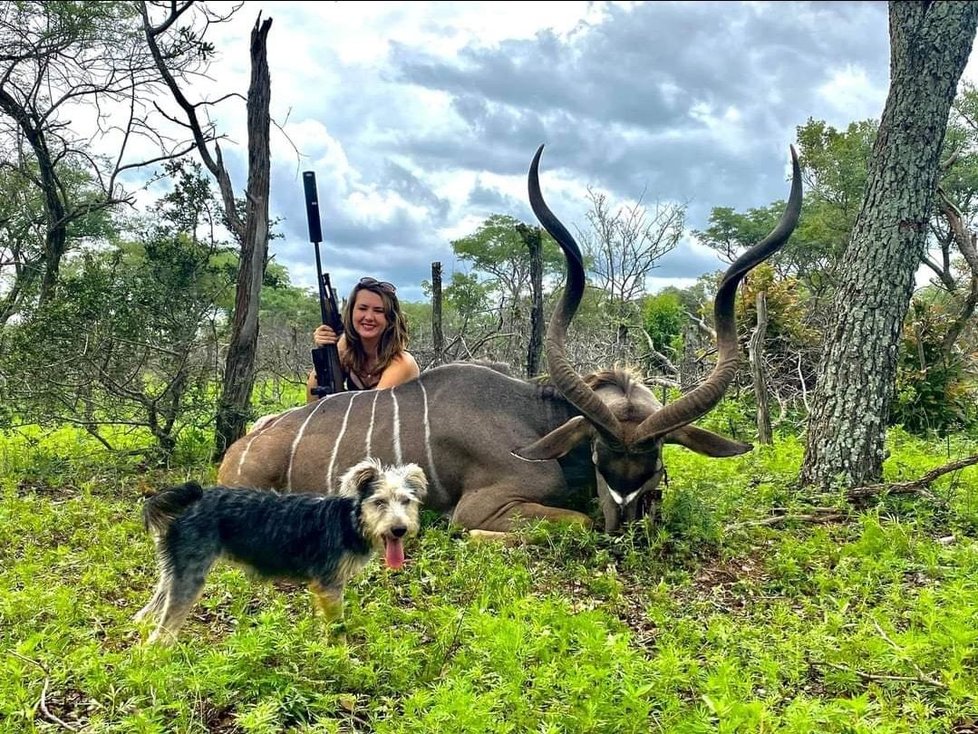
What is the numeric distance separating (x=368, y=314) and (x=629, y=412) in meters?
2.20

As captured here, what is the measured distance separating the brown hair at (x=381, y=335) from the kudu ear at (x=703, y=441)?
2368 millimetres

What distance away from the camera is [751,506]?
4648 mm

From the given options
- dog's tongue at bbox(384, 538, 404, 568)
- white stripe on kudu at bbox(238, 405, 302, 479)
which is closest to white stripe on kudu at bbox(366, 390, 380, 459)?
white stripe on kudu at bbox(238, 405, 302, 479)

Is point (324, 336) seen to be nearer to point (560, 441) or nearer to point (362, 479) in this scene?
point (560, 441)

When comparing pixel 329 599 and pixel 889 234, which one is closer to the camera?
pixel 329 599

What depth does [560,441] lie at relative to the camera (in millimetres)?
4773

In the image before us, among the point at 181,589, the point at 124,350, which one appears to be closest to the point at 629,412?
the point at 181,589

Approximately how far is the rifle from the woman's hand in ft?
0.13

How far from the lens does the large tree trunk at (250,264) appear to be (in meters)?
Result: 6.61

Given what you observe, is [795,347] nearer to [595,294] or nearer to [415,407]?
[415,407]

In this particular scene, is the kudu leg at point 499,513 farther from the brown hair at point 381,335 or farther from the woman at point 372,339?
the brown hair at point 381,335

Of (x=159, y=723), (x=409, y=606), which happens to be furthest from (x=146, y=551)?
(x=159, y=723)

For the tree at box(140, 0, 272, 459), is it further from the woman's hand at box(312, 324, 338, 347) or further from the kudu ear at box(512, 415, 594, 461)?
the kudu ear at box(512, 415, 594, 461)

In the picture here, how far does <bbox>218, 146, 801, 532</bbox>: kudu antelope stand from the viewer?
4.44m
